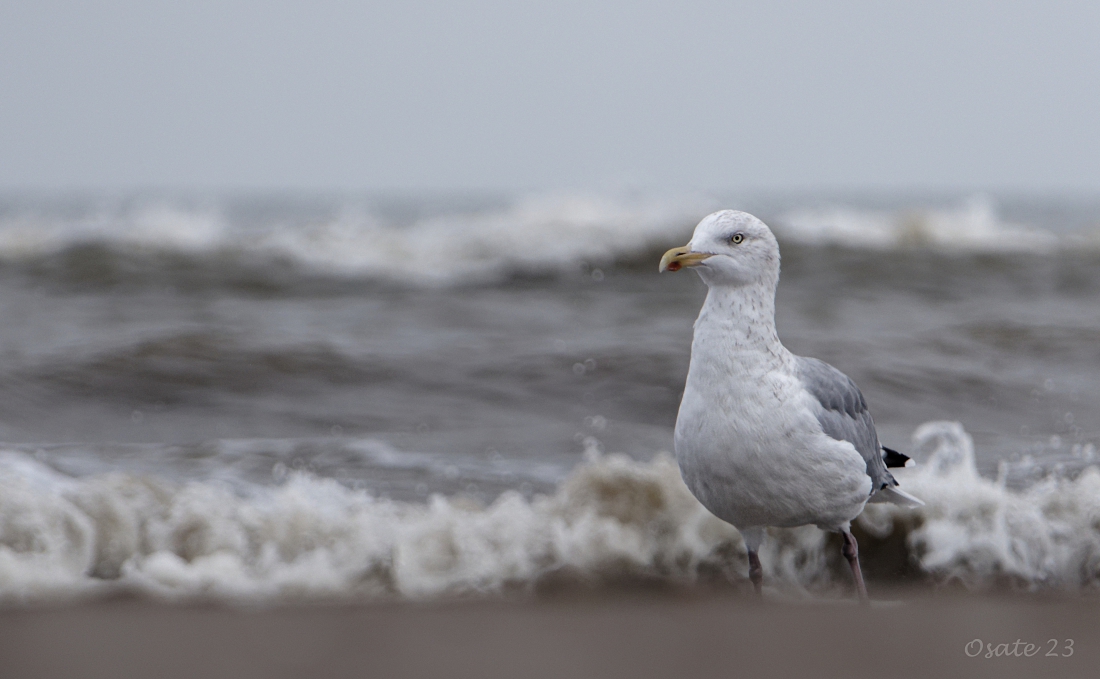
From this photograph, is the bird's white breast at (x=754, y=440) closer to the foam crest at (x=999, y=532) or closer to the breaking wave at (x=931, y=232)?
the foam crest at (x=999, y=532)

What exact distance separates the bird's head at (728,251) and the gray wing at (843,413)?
0.40 meters

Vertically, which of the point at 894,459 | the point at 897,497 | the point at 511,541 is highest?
the point at 894,459

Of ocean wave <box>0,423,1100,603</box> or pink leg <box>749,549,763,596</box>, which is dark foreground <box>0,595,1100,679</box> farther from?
ocean wave <box>0,423,1100,603</box>

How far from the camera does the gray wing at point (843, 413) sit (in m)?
3.79

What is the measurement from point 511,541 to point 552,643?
91.1 inches

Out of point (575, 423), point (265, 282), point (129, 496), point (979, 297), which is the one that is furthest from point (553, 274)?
point (129, 496)

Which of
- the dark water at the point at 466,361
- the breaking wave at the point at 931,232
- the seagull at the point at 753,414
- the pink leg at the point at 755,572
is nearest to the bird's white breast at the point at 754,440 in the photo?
the seagull at the point at 753,414

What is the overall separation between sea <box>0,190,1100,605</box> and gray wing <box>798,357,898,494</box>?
1018 millimetres

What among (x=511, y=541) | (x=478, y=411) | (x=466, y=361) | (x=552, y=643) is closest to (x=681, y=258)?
(x=552, y=643)

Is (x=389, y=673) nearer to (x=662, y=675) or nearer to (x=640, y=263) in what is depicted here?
(x=662, y=675)

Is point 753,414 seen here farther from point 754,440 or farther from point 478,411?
point 478,411

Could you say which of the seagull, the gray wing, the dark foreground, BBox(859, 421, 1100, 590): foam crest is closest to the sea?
BBox(859, 421, 1100, 590): foam crest

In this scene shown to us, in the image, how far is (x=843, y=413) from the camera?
153 inches

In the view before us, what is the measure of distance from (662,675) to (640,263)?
12.6 metres
